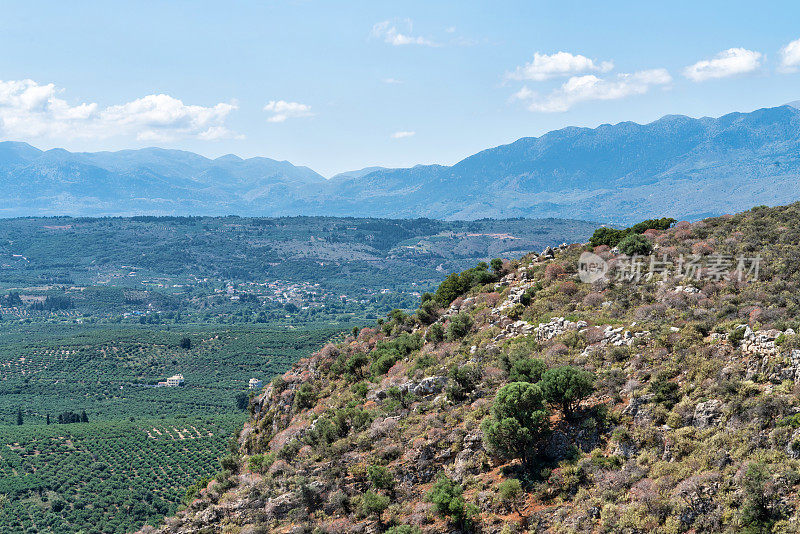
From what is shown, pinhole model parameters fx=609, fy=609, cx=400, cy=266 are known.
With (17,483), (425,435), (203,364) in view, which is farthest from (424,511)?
(203,364)

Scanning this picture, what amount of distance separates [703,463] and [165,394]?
479 ft

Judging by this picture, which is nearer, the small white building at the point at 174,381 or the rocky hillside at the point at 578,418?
the rocky hillside at the point at 578,418

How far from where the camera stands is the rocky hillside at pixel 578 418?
24.4 metres

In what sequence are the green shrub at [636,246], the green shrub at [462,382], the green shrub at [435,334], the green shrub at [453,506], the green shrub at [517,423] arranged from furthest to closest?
the green shrub at [636,246], the green shrub at [435,334], the green shrub at [462,382], the green shrub at [517,423], the green shrub at [453,506]

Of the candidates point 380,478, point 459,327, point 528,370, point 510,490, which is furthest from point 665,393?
point 459,327

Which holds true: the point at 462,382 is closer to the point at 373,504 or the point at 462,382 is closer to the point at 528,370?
the point at 528,370

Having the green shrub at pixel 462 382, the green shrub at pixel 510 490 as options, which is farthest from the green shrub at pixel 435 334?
the green shrub at pixel 510 490

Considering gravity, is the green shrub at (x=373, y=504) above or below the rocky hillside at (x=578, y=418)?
below

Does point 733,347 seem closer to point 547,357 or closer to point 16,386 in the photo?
point 547,357

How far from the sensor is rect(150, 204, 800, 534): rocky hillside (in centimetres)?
2444

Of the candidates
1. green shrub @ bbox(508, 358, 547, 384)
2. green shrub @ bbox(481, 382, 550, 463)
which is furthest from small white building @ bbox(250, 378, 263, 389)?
green shrub @ bbox(481, 382, 550, 463)

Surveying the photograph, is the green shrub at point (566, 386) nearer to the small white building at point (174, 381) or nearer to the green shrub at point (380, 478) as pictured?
the green shrub at point (380, 478)

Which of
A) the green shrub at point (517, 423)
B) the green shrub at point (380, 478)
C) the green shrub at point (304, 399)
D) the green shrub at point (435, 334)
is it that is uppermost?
the green shrub at point (435, 334)

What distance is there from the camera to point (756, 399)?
2561 centimetres
